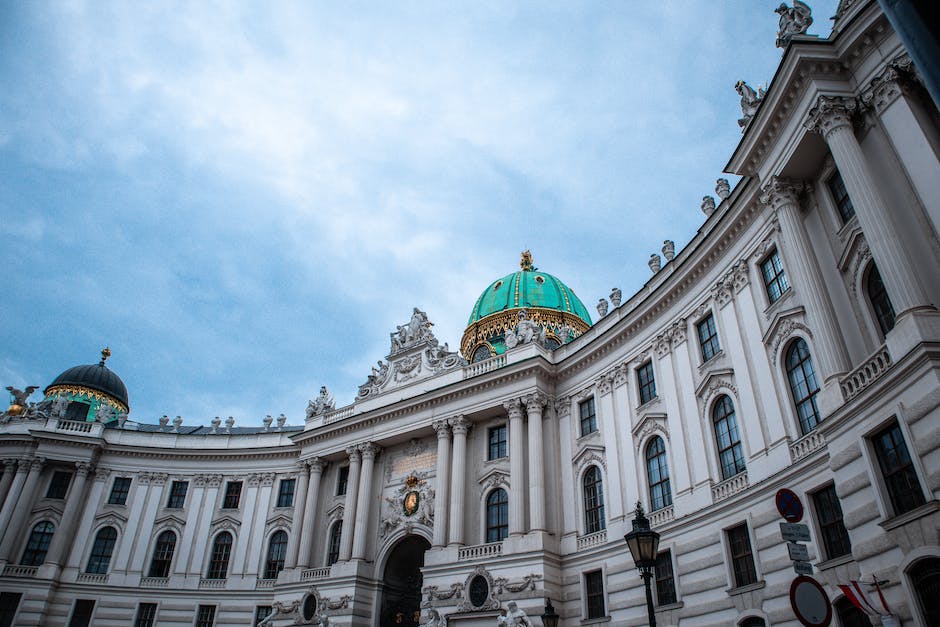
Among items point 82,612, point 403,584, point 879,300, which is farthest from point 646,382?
point 82,612

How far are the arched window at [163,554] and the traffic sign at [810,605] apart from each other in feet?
144

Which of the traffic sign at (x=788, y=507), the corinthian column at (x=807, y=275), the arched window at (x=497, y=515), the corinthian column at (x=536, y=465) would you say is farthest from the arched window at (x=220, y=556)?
the traffic sign at (x=788, y=507)

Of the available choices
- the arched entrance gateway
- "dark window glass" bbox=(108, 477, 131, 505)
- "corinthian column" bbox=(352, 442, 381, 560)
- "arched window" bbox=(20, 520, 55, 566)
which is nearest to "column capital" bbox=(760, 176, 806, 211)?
the arched entrance gateway

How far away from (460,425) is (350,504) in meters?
8.34

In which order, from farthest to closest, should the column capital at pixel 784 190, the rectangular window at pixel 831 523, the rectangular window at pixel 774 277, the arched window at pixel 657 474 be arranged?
the arched window at pixel 657 474
the rectangular window at pixel 774 277
the column capital at pixel 784 190
the rectangular window at pixel 831 523

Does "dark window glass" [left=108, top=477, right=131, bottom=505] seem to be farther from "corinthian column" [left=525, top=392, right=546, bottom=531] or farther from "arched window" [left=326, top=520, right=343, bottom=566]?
"corinthian column" [left=525, top=392, right=546, bottom=531]

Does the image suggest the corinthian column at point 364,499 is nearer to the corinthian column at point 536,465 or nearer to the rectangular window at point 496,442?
the rectangular window at point 496,442

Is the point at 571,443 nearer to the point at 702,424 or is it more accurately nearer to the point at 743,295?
the point at 702,424

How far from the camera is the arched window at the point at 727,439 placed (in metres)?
22.9

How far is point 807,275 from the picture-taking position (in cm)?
1841

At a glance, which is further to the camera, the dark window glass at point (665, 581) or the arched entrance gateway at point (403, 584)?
the arched entrance gateway at point (403, 584)

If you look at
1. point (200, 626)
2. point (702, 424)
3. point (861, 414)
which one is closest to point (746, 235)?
point (702, 424)

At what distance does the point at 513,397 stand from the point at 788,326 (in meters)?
16.0

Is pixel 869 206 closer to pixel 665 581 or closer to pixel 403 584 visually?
pixel 665 581
